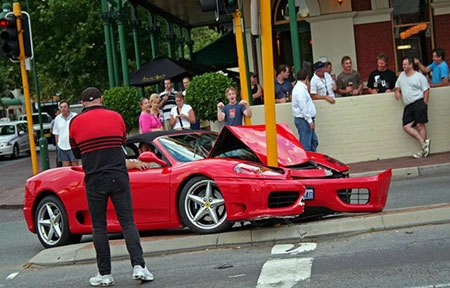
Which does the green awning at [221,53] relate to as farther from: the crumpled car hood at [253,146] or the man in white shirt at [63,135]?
the crumpled car hood at [253,146]

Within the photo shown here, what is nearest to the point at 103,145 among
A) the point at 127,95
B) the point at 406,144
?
the point at 406,144

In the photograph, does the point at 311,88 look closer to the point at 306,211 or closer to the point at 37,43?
the point at 306,211

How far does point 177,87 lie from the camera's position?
29031 mm

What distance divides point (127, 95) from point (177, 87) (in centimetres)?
1077

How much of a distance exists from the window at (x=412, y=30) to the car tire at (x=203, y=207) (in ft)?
48.7

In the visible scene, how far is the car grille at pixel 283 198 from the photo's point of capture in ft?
27.5

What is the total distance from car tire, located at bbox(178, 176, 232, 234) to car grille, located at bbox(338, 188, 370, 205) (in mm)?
1245

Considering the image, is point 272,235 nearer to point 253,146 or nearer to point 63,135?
point 253,146

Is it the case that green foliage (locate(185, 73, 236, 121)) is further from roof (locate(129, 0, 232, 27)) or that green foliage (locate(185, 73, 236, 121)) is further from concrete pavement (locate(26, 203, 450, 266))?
concrete pavement (locate(26, 203, 450, 266))

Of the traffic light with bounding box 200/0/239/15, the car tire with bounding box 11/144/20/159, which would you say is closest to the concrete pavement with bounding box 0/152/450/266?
the traffic light with bounding box 200/0/239/15

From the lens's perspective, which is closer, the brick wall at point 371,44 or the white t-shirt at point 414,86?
the white t-shirt at point 414,86

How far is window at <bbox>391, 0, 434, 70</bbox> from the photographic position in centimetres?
2231

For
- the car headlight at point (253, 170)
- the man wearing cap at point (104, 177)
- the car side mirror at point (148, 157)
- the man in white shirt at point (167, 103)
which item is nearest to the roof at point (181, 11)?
the man in white shirt at point (167, 103)

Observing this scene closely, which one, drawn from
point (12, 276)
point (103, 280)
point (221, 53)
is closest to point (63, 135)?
point (12, 276)
